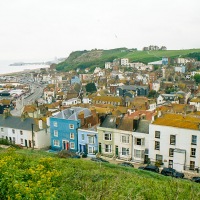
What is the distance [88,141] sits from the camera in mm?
33375

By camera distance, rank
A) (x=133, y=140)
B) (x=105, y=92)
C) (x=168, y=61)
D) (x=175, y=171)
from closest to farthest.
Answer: (x=175, y=171) < (x=133, y=140) < (x=105, y=92) < (x=168, y=61)

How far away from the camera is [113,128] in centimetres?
3172

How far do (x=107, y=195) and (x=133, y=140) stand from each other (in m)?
19.3

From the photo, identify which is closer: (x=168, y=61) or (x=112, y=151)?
(x=112, y=151)

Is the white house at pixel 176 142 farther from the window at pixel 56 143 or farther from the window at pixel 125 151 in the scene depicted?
the window at pixel 56 143

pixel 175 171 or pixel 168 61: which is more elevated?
pixel 168 61

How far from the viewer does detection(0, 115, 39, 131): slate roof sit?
36562mm

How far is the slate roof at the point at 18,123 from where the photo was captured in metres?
36.6

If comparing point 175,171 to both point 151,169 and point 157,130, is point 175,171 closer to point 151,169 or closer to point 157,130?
point 151,169

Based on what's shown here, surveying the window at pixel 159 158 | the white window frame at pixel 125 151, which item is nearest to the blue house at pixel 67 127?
the white window frame at pixel 125 151

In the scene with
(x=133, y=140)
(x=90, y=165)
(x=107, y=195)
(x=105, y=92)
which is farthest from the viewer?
(x=105, y=92)

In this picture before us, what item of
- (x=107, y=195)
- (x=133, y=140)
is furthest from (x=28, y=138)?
(x=107, y=195)

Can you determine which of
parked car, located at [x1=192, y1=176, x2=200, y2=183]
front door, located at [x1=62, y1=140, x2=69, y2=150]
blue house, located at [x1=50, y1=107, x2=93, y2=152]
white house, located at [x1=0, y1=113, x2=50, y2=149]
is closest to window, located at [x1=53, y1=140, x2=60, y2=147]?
blue house, located at [x1=50, y1=107, x2=93, y2=152]

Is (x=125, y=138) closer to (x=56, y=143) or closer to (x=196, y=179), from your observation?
(x=196, y=179)
